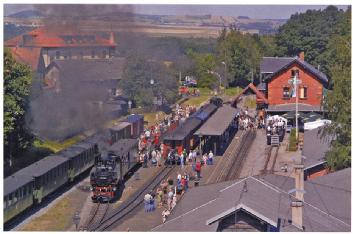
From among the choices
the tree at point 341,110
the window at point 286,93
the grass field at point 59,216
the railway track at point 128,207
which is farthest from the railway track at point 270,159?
the window at point 286,93

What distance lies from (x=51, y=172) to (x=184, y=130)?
886 centimetres

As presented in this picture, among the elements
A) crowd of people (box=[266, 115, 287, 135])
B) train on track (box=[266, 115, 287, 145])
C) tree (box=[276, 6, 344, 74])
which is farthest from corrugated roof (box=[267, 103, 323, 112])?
tree (box=[276, 6, 344, 74])

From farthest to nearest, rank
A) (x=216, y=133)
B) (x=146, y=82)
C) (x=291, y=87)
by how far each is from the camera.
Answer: (x=146, y=82)
(x=291, y=87)
(x=216, y=133)

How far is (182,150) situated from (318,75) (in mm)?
12788

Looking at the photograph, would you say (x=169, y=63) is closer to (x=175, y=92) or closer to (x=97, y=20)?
(x=175, y=92)

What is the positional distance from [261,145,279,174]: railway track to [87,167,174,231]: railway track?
3.79 meters

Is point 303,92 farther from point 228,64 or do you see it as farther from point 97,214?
point 97,214

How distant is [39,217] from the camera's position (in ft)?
78.4

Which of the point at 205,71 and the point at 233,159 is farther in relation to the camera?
the point at 205,71

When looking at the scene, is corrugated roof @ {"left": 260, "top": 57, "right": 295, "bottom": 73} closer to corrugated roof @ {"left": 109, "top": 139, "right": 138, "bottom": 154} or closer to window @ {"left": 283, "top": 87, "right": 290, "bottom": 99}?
window @ {"left": 283, "top": 87, "right": 290, "bottom": 99}

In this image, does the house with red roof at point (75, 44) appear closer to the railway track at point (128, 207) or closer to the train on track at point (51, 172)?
the train on track at point (51, 172)

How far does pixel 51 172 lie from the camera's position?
2600cm

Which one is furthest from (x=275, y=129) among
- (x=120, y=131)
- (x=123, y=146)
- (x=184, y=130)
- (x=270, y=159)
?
(x=123, y=146)

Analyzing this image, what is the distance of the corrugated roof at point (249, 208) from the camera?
50.5ft
